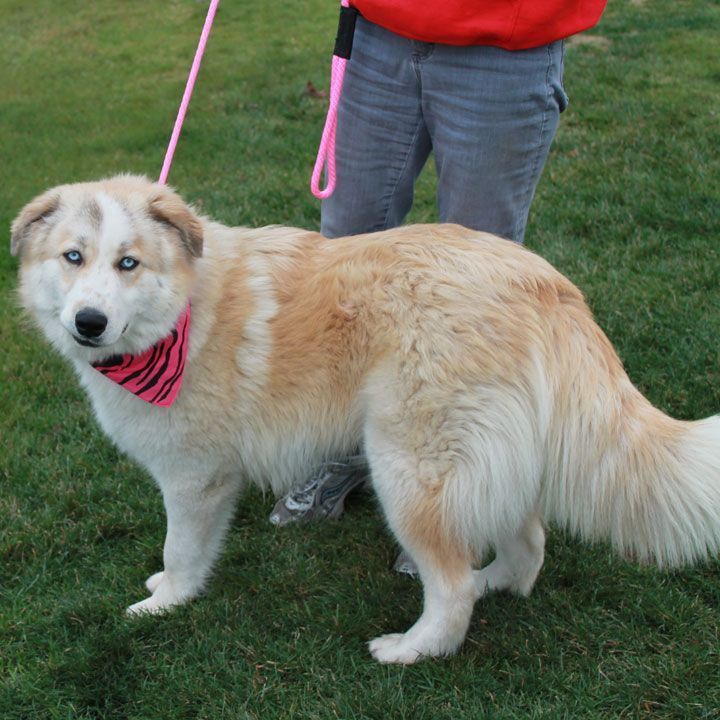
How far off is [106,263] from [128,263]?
7cm

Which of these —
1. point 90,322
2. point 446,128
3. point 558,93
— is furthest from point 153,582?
point 558,93

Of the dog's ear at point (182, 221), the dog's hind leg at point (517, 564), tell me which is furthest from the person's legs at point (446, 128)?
the dog's ear at point (182, 221)

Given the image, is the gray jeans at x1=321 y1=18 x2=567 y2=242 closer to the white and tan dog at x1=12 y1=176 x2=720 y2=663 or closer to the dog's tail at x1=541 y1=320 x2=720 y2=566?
the white and tan dog at x1=12 y1=176 x2=720 y2=663

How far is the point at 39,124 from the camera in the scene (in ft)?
30.2

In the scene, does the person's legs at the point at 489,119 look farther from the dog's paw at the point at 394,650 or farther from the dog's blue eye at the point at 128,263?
the dog's paw at the point at 394,650

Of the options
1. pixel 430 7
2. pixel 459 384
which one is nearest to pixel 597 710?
pixel 459 384

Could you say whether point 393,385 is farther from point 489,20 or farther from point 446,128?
point 489,20

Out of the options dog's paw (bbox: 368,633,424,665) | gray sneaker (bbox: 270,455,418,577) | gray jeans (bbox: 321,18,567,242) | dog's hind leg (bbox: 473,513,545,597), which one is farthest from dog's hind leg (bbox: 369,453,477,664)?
gray jeans (bbox: 321,18,567,242)

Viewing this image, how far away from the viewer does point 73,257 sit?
8.92 ft

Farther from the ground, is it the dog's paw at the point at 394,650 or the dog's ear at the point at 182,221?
the dog's ear at the point at 182,221

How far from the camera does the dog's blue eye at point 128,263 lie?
8.93 ft

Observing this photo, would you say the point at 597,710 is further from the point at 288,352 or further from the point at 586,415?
the point at 288,352

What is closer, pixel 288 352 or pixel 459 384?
pixel 459 384

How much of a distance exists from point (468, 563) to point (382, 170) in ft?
5.04
